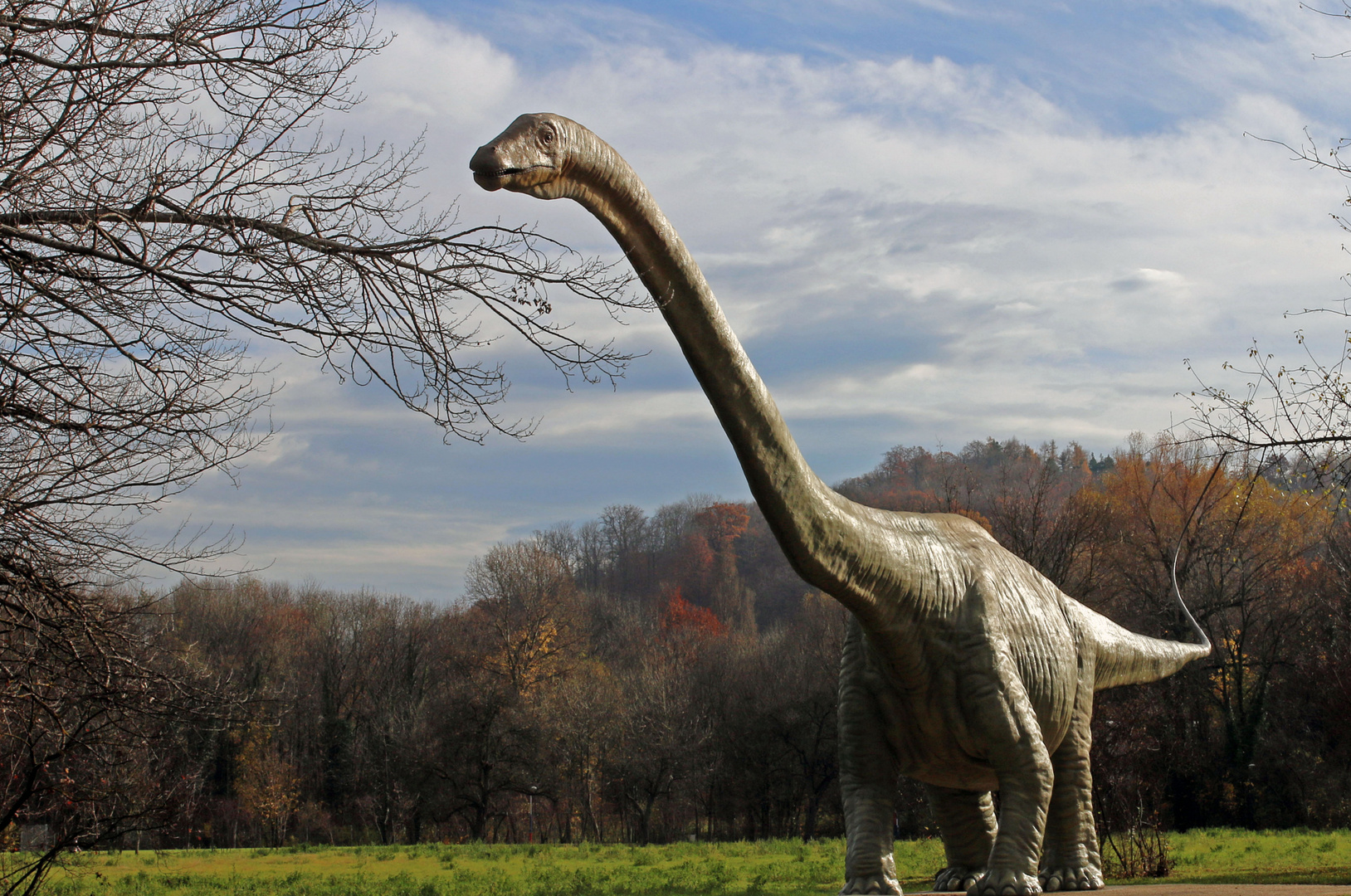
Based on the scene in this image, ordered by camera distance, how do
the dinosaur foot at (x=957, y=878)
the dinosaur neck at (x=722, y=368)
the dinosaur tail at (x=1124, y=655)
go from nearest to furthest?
1. the dinosaur neck at (x=722, y=368)
2. the dinosaur foot at (x=957, y=878)
3. the dinosaur tail at (x=1124, y=655)

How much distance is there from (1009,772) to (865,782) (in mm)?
826

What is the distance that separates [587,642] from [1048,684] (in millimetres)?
42182

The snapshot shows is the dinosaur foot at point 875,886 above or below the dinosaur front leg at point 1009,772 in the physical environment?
below

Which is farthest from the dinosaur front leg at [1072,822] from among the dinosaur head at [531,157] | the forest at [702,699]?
the forest at [702,699]

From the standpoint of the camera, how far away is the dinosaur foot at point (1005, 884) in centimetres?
588

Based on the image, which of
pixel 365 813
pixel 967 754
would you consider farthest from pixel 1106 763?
pixel 365 813

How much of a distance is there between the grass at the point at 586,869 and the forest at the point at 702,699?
1.37 m

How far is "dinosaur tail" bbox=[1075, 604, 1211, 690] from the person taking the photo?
25.5 ft

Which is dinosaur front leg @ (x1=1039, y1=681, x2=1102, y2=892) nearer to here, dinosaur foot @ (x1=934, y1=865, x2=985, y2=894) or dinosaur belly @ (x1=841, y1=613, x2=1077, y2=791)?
dinosaur belly @ (x1=841, y1=613, x2=1077, y2=791)

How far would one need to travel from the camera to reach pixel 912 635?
5969 millimetres

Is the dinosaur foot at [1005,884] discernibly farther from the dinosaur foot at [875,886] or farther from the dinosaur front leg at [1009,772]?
the dinosaur foot at [875,886]

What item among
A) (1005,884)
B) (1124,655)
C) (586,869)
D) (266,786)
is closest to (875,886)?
(1005,884)

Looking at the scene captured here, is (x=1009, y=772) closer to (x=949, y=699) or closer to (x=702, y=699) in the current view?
(x=949, y=699)

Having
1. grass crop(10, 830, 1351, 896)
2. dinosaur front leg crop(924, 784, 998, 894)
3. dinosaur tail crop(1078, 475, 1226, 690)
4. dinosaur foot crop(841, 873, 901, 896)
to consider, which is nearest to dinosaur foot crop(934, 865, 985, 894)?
dinosaur front leg crop(924, 784, 998, 894)
